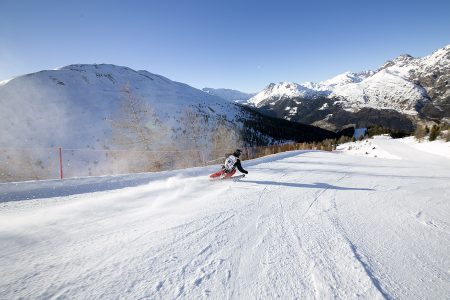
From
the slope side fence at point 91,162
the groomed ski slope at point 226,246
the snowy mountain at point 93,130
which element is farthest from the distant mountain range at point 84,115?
the groomed ski slope at point 226,246

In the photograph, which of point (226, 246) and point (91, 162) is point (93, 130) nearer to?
point (91, 162)

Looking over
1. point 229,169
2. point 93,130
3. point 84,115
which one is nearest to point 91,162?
point 93,130

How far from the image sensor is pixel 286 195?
6816 millimetres

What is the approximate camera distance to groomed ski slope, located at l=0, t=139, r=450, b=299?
2615 millimetres

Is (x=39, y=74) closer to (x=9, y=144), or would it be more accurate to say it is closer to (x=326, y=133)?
(x=9, y=144)

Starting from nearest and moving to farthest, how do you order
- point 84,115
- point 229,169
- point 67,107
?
point 229,169 → point 84,115 → point 67,107

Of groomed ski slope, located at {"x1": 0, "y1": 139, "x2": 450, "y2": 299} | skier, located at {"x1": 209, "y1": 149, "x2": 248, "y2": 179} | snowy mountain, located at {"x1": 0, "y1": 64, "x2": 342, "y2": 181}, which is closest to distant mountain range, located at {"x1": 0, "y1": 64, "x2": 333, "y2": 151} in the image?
snowy mountain, located at {"x1": 0, "y1": 64, "x2": 342, "y2": 181}

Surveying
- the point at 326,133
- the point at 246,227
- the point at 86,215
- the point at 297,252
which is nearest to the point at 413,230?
the point at 297,252

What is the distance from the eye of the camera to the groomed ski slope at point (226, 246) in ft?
8.58

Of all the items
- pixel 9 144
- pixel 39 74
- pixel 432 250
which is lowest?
pixel 432 250

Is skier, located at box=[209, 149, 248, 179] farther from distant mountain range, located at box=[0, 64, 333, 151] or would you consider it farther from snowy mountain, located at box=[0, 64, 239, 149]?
snowy mountain, located at box=[0, 64, 239, 149]

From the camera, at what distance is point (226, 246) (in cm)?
359

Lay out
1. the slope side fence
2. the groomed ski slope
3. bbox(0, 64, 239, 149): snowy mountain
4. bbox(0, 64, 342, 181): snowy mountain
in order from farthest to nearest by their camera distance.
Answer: bbox(0, 64, 239, 149): snowy mountain, bbox(0, 64, 342, 181): snowy mountain, the slope side fence, the groomed ski slope

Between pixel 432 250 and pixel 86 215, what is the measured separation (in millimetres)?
5940
